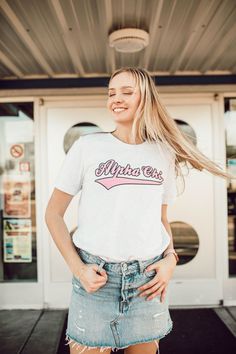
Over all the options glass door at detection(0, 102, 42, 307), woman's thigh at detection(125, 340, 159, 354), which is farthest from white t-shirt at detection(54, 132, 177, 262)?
glass door at detection(0, 102, 42, 307)

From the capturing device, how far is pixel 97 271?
4.65 ft

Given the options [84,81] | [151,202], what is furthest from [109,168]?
[84,81]

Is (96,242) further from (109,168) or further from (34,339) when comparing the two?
(34,339)

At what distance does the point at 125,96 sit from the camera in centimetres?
158

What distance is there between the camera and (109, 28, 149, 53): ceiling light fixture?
298 cm

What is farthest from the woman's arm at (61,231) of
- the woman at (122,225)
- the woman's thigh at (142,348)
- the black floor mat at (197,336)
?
the black floor mat at (197,336)

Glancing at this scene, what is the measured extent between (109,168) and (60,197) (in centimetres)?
23

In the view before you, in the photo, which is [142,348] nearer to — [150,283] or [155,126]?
[150,283]

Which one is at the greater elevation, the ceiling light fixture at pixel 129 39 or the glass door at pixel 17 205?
the ceiling light fixture at pixel 129 39

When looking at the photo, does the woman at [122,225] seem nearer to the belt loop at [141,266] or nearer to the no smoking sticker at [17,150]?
the belt loop at [141,266]

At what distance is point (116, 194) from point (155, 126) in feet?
1.13

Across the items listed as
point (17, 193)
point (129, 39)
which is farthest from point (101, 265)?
point (17, 193)

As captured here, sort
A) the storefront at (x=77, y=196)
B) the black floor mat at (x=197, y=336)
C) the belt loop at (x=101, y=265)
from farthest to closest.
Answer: the storefront at (x=77, y=196) < the black floor mat at (x=197, y=336) < the belt loop at (x=101, y=265)

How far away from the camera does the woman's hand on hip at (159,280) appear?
149 centimetres
